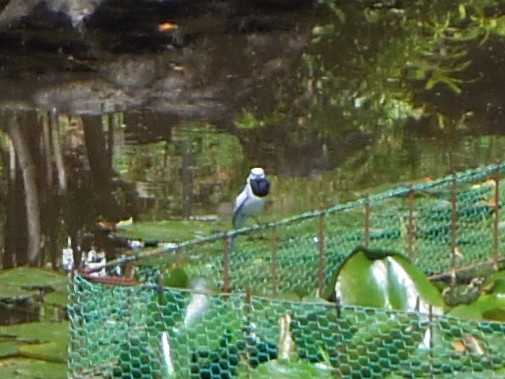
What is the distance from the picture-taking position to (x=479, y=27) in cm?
1009

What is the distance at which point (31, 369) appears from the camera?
397 centimetres

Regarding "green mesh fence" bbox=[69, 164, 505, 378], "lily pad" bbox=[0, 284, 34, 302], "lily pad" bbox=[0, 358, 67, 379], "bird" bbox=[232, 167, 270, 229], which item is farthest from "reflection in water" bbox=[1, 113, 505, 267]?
"green mesh fence" bbox=[69, 164, 505, 378]

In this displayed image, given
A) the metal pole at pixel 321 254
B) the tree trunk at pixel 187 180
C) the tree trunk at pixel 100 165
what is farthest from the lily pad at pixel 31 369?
the tree trunk at pixel 100 165

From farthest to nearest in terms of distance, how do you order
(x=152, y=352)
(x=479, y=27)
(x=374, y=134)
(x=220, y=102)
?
(x=479, y=27) < (x=220, y=102) < (x=374, y=134) < (x=152, y=352)

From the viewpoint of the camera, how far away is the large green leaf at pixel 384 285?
3684 millimetres

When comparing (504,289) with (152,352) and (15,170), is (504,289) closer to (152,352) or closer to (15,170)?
(152,352)

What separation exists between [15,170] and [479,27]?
422cm

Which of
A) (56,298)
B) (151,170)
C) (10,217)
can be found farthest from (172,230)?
(151,170)

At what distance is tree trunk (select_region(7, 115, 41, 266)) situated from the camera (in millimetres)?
5707

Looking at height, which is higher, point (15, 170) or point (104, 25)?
point (104, 25)

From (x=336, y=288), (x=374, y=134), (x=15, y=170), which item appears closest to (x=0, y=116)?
(x=15, y=170)

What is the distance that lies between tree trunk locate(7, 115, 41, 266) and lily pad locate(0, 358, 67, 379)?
1.37 meters

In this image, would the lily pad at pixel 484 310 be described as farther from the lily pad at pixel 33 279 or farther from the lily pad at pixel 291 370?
the lily pad at pixel 33 279

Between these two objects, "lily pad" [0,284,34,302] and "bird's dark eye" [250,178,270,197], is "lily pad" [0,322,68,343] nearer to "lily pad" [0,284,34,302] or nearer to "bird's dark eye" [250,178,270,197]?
"lily pad" [0,284,34,302]
